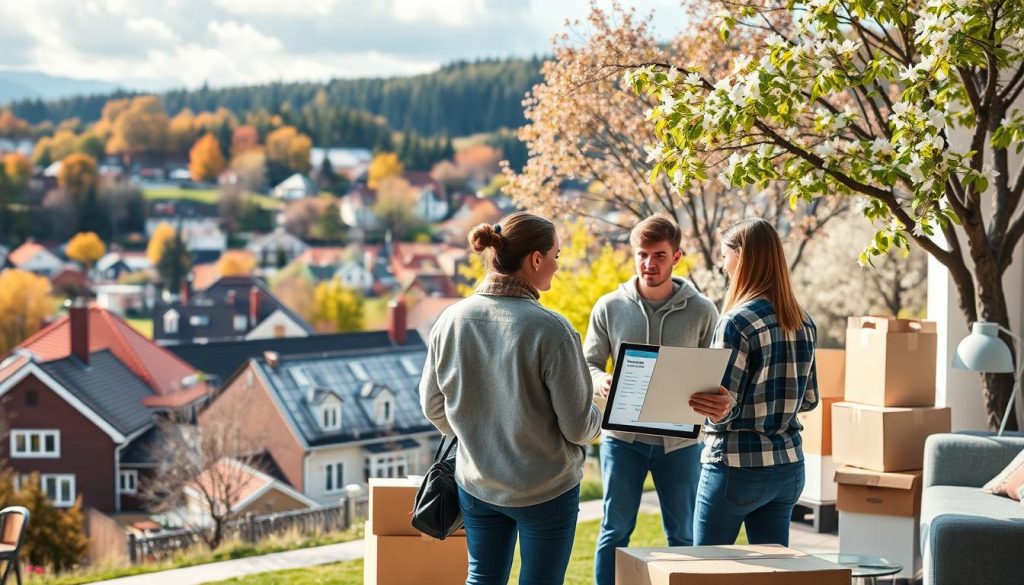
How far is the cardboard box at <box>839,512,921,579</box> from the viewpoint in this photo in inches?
165

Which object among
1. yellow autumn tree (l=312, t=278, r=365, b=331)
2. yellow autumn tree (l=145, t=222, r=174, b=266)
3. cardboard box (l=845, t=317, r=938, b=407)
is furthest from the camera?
yellow autumn tree (l=145, t=222, r=174, b=266)

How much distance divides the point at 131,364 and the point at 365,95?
29.4m

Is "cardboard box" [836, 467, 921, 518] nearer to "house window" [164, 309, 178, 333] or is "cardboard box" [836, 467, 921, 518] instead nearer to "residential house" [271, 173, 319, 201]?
"house window" [164, 309, 178, 333]

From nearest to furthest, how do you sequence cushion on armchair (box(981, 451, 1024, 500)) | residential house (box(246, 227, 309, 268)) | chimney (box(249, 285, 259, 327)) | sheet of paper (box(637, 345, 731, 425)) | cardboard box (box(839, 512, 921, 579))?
sheet of paper (box(637, 345, 731, 425))
cushion on armchair (box(981, 451, 1024, 500))
cardboard box (box(839, 512, 921, 579))
chimney (box(249, 285, 259, 327))
residential house (box(246, 227, 309, 268))

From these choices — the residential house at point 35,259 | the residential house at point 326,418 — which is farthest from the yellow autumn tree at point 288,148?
the residential house at point 326,418

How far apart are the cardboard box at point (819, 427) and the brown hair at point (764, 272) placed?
2.49m

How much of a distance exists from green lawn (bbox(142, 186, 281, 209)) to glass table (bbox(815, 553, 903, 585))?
2419 inches

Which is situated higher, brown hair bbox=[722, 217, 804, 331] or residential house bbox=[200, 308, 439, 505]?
brown hair bbox=[722, 217, 804, 331]

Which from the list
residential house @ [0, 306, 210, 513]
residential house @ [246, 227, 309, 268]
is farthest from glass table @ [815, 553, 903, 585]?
residential house @ [246, 227, 309, 268]

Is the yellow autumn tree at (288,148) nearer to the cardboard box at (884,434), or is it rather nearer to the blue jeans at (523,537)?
the cardboard box at (884,434)

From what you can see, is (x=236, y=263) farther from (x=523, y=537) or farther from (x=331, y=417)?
(x=523, y=537)

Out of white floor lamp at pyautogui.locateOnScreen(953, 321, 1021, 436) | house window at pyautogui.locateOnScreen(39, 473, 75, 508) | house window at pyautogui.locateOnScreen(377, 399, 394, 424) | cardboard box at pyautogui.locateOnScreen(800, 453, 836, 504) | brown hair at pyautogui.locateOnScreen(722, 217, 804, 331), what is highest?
brown hair at pyautogui.locateOnScreen(722, 217, 804, 331)

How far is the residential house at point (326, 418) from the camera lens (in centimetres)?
3297

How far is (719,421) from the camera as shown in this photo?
108 inches
